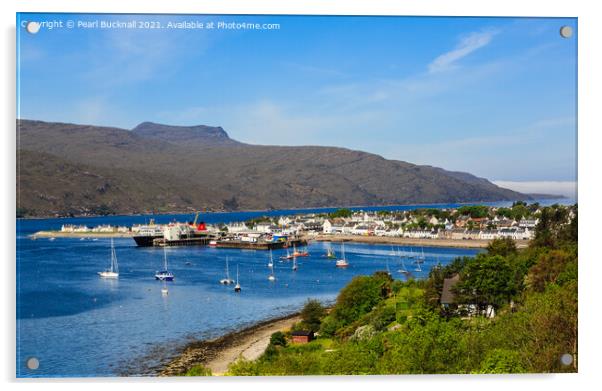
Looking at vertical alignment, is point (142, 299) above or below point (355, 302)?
below

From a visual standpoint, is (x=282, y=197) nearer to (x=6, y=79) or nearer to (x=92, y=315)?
(x=92, y=315)

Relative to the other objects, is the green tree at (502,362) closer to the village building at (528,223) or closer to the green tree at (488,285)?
the green tree at (488,285)

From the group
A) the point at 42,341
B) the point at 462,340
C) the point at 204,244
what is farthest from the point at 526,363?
the point at 204,244

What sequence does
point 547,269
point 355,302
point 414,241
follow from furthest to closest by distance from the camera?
point 414,241
point 355,302
point 547,269

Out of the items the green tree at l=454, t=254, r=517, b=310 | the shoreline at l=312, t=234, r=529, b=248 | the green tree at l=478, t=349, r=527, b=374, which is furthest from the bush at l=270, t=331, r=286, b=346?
the shoreline at l=312, t=234, r=529, b=248

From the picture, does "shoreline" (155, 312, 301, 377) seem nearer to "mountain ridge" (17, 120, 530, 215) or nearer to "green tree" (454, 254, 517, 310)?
"mountain ridge" (17, 120, 530, 215)

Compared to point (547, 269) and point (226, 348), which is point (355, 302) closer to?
point (226, 348)

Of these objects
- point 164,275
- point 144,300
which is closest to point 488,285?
point 144,300
